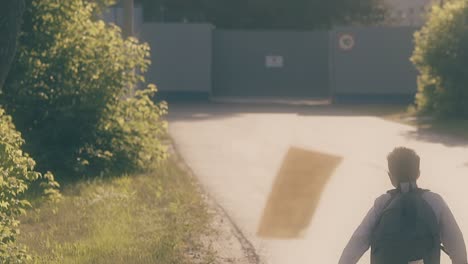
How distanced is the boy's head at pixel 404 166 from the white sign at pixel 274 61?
32867mm

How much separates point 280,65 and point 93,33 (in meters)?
23.7

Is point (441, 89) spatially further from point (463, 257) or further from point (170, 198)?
point (463, 257)

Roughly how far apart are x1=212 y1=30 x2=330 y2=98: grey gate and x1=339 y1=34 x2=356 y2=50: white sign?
2379 millimetres

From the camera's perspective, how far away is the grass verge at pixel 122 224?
28.9 feet

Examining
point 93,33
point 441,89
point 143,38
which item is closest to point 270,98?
point 143,38

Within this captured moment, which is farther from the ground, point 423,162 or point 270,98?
point 423,162

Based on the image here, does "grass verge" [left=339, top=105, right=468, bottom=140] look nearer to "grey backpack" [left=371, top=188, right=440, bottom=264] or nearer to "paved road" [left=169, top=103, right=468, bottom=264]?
"paved road" [left=169, top=103, right=468, bottom=264]

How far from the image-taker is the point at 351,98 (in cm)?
3575

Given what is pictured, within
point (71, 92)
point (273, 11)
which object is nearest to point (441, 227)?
point (71, 92)

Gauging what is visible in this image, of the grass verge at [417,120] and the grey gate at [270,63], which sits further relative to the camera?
the grey gate at [270,63]

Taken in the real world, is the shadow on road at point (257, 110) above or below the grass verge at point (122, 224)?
below

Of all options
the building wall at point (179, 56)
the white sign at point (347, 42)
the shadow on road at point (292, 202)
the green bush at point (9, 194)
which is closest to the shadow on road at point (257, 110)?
the building wall at point (179, 56)

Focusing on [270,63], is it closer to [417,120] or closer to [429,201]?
[417,120]

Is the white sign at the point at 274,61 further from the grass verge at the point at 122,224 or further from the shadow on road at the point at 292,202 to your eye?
the grass verge at the point at 122,224
